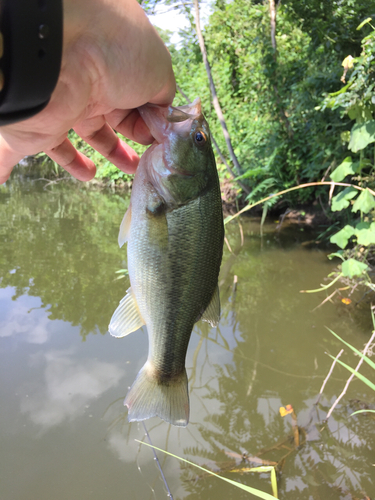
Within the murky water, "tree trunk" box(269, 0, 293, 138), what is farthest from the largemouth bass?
"tree trunk" box(269, 0, 293, 138)

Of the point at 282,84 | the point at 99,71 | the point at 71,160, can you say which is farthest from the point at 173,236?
the point at 282,84

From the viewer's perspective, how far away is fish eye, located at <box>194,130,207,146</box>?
4.60 ft

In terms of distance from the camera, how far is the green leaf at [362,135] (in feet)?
13.8

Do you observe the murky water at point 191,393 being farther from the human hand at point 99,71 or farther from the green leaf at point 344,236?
the human hand at point 99,71

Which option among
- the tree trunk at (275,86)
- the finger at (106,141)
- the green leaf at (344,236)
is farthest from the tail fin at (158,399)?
the tree trunk at (275,86)

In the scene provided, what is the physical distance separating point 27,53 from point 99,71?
33cm

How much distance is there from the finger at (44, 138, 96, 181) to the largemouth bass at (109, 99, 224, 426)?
0.63m

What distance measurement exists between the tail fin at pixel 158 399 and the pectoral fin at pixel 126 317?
0.63ft

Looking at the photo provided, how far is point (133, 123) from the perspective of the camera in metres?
1.58

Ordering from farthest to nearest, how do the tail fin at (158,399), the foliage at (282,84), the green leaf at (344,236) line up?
the foliage at (282,84) → the green leaf at (344,236) → the tail fin at (158,399)

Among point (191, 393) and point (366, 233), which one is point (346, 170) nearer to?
point (366, 233)

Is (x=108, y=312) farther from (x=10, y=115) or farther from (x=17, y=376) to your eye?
(x=10, y=115)

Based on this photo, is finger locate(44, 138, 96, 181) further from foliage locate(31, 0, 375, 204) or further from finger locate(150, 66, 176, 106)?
foliage locate(31, 0, 375, 204)

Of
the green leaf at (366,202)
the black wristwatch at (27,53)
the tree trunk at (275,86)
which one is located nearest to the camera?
the black wristwatch at (27,53)
